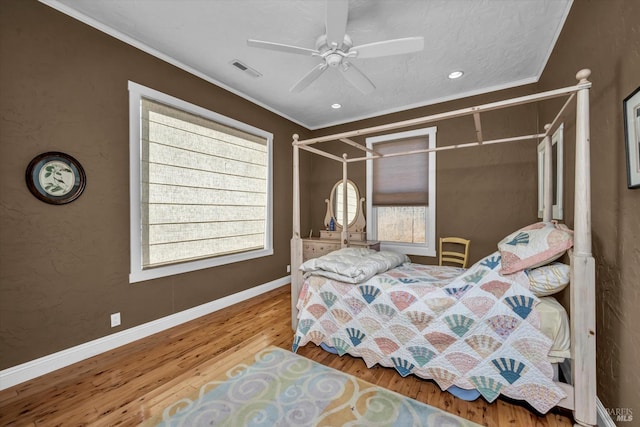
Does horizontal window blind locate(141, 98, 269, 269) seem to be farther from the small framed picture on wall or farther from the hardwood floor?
the small framed picture on wall

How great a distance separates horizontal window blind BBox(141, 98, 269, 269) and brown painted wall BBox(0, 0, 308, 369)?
0.23 m

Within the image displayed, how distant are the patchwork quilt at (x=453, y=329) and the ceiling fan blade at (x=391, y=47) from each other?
1.69 meters

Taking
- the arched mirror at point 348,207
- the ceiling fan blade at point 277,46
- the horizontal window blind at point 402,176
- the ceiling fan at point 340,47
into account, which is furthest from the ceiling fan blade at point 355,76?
the arched mirror at point 348,207

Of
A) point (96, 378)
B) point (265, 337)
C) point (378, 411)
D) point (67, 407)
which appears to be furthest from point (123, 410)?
point (378, 411)

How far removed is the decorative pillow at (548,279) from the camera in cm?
161

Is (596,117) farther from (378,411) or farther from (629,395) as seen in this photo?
(378,411)

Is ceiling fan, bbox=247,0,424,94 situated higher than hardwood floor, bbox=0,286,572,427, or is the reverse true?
ceiling fan, bbox=247,0,424,94

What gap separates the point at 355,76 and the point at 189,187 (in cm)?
221

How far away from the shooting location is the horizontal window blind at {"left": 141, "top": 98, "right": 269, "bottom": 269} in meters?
2.73

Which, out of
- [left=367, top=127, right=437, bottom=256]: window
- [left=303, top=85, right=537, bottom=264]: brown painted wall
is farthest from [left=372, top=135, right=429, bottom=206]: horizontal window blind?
[left=303, top=85, right=537, bottom=264]: brown painted wall

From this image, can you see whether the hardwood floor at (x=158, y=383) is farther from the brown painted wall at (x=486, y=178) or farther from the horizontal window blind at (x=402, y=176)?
the horizontal window blind at (x=402, y=176)

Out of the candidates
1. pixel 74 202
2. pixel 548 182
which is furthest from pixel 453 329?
pixel 74 202

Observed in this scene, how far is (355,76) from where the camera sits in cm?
241

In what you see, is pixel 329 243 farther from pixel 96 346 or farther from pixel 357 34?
pixel 96 346
